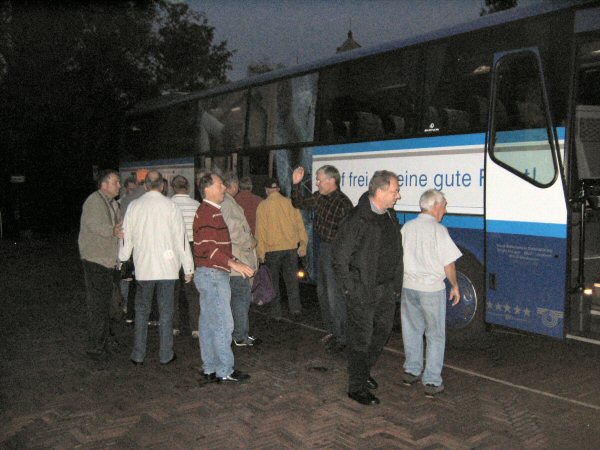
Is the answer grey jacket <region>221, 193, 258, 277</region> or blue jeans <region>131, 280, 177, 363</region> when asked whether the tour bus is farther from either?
blue jeans <region>131, 280, 177, 363</region>

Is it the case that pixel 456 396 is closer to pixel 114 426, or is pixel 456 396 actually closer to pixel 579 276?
pixel 579 276

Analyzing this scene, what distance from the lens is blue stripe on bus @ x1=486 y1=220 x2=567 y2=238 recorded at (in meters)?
6.11

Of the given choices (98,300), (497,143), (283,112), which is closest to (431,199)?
(497,143)

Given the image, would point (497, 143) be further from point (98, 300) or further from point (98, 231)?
point (98, 300)

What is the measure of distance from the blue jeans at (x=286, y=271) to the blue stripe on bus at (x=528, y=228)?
2818mm

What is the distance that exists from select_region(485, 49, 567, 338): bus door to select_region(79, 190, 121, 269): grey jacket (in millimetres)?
4025

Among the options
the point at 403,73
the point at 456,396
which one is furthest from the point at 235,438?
the point at 403,73

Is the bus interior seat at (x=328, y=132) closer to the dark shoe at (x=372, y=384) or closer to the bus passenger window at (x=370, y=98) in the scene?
the bus passenger window at (x=370, y=98)

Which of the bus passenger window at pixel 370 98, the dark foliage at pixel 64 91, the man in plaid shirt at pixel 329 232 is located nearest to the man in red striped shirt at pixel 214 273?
the man in plaid shirt at pixel 329 232

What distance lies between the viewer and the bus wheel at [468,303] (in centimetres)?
699

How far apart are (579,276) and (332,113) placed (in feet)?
13.6

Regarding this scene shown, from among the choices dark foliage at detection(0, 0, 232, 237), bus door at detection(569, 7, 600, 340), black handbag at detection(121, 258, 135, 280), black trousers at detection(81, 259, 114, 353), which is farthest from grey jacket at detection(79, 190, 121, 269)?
dark foliage at detection(0, 0, 232, 237)

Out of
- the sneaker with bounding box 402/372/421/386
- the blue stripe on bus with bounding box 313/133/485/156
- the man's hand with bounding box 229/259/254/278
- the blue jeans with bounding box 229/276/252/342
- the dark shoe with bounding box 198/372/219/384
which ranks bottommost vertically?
the dark shoe with bounding box 198/372/219/384

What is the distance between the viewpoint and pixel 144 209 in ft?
21.4
